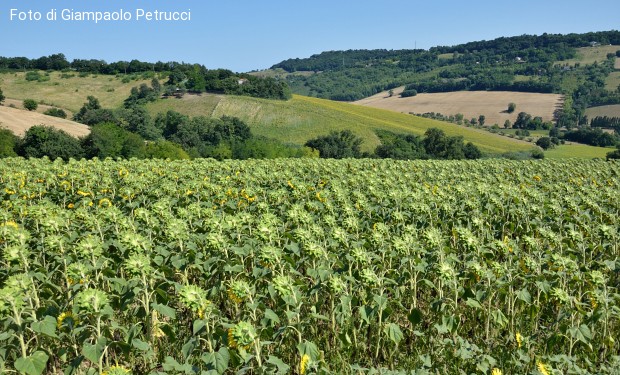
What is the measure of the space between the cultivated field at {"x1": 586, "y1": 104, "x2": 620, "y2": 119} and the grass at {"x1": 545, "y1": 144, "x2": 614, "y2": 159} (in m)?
46.2

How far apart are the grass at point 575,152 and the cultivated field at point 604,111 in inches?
1818

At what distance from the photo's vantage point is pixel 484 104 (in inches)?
6555

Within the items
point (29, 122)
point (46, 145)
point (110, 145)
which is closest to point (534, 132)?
point (110, 145)

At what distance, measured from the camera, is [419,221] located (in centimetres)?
1411

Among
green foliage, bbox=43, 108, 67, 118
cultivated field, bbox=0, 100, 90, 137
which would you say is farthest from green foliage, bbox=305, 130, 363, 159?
green foliage, bbox=43, 108, 67, 118

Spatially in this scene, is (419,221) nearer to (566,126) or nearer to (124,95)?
(124,95)

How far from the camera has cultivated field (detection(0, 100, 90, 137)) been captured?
75.5m

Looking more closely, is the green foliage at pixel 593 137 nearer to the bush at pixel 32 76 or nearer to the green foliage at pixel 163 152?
the green foliage at pixel 163 152

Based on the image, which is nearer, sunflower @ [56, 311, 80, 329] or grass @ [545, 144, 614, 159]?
sunflower @ [56, 311, 80, 329]

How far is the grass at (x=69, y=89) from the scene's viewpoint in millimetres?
124438

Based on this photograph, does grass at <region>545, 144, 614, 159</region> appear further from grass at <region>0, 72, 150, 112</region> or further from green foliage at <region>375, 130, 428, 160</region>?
grass at <region>0, 72, 150, 112</region>

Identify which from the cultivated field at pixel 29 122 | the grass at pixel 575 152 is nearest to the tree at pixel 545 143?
the grass at pixel 575 152

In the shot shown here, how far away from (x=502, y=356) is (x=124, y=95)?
138m

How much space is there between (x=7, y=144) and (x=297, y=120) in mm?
67266
